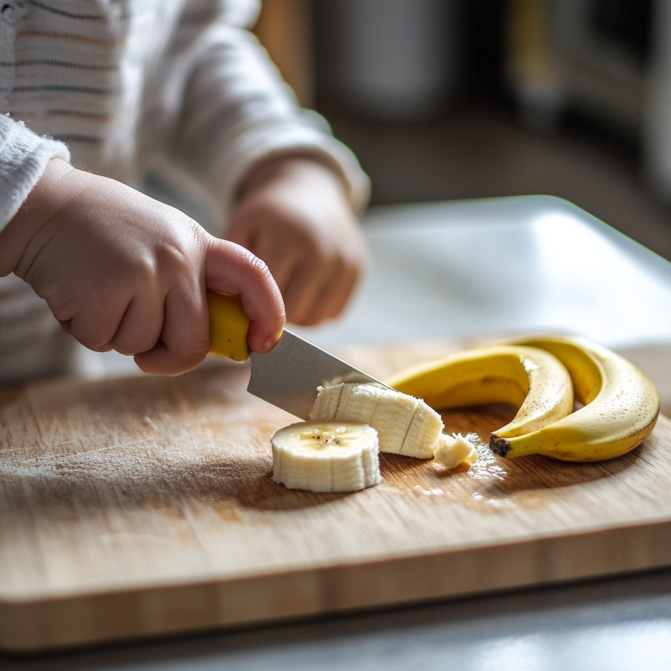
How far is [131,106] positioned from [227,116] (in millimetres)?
190

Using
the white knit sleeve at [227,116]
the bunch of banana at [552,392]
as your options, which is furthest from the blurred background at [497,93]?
the bunch of banana at [552,392]

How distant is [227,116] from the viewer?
1.29m

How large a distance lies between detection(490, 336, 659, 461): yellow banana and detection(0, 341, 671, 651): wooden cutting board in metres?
0.02

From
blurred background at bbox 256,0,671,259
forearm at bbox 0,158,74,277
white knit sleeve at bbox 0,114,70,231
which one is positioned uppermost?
white knit sleeve at bbox 0,114,70,231

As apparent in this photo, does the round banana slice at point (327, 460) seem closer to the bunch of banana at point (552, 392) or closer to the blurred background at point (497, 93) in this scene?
the bunch of banana at point (552, 392)

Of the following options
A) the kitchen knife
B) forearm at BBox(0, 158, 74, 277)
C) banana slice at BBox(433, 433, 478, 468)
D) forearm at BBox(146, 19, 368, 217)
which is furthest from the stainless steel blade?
forearm at BBox(146, 19, 368, 217)

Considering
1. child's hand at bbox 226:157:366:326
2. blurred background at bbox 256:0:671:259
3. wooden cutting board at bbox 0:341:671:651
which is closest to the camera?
wooden cutting board at bbox 0:341:671:651

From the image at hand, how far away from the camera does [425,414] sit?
2.64 ft

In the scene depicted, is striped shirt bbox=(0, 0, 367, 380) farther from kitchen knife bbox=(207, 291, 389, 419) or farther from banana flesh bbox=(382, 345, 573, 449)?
banana flesh bbox=(382, 345, 573, 449)

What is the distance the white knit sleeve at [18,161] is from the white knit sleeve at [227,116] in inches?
19.7

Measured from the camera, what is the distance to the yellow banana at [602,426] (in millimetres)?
757

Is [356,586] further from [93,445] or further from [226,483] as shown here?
[93,445]

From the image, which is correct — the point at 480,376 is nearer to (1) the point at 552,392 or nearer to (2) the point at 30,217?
(1) the point at 552,392

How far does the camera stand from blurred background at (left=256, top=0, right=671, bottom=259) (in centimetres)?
352
